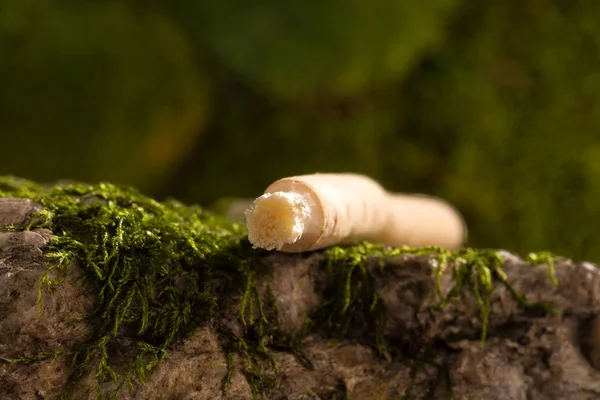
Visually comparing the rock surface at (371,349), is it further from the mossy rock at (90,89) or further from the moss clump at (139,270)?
the mossy rock at (90,89)

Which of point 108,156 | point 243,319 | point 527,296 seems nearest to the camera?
point 243,319

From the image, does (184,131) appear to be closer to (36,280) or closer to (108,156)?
(108,156)

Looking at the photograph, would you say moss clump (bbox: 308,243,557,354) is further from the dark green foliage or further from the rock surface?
the dark green foliage

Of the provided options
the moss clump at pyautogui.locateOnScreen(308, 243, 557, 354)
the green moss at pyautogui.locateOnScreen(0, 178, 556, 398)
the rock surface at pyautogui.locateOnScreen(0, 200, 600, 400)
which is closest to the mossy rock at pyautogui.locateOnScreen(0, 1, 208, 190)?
the green moss at pyautogui.locateOnScreen(0, 178, 556, 398)

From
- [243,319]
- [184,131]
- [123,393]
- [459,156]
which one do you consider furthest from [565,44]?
[123,393]

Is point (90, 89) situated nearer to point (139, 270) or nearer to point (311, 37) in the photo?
point (311, 37)

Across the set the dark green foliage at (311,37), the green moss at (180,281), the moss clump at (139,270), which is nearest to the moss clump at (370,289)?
the green moss at (180,281)

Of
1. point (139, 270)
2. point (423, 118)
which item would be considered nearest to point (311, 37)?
point (423, 118)
